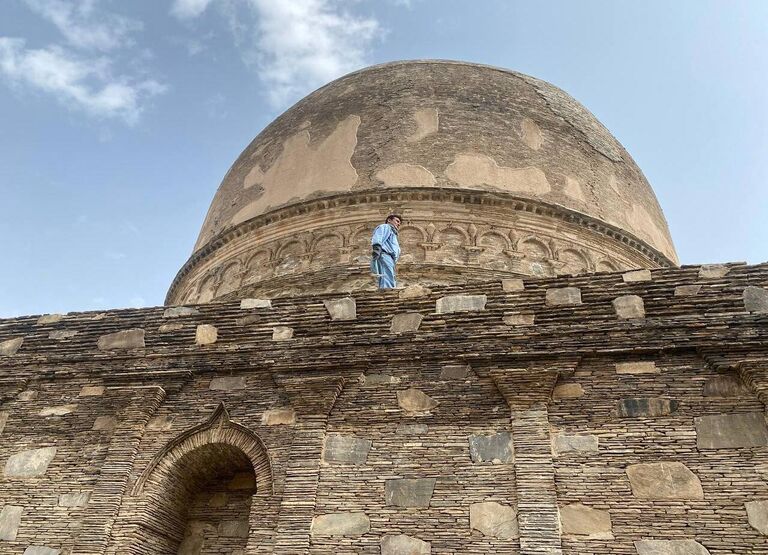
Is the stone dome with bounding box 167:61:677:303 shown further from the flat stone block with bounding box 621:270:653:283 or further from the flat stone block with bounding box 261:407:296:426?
the flat stone block with bounding box 261:407:296:426

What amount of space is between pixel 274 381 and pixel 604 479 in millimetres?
2559

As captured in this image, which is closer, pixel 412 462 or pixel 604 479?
pixel 604 479

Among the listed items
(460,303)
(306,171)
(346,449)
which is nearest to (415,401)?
(346,449)

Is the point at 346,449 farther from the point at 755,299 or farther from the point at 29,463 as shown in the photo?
the point at 755,299

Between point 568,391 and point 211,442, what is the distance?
8.92 ft

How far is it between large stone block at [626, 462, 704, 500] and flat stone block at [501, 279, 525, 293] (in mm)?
1642

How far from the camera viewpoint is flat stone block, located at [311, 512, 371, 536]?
190 inches

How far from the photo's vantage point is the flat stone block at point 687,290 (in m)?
5.36

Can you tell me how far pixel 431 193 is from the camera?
1016 cm

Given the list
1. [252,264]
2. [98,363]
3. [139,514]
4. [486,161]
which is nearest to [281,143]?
[252,264]

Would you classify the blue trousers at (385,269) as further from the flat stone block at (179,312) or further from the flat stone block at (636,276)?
the flat stone block at (636,276)

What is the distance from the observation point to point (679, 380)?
4.95 metres

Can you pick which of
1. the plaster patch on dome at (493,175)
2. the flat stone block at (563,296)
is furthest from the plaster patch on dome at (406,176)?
the flat stone block at (563,296)

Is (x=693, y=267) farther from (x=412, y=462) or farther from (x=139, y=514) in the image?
(x=139, y=514)
